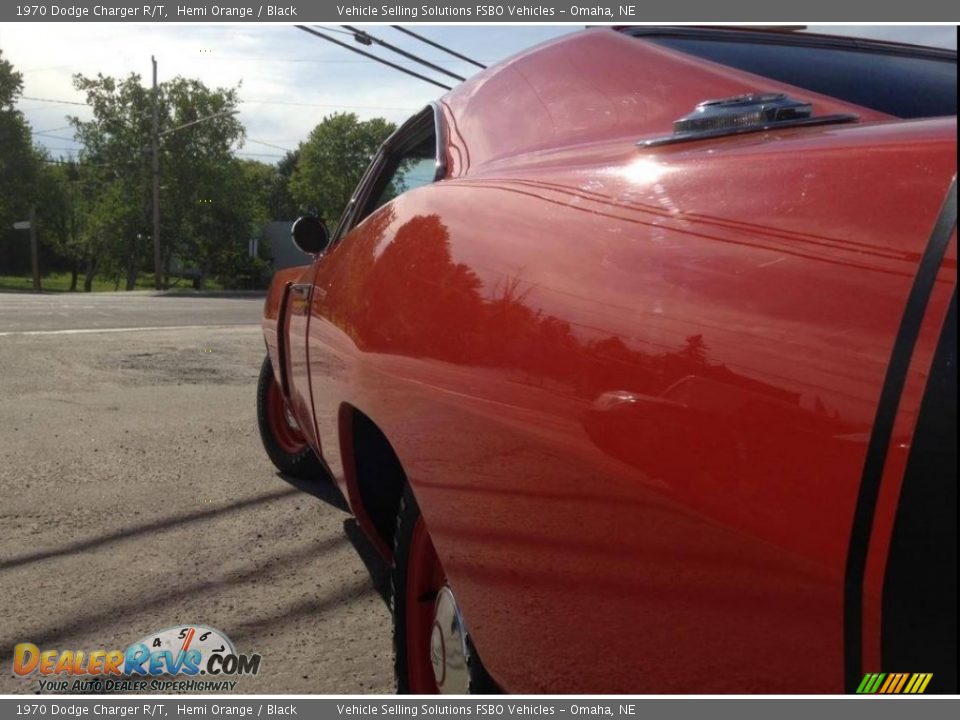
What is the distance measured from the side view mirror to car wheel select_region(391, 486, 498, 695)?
1.85 metres

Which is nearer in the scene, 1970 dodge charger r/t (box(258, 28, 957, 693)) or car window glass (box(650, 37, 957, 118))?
1970 dodge charger r/t (box(258, 28, 957, 693))

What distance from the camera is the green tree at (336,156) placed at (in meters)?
46.6

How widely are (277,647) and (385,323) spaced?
1.20 metres

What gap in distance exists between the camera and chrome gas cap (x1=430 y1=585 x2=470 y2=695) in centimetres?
198

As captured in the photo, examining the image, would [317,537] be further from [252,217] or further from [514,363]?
[252,217]

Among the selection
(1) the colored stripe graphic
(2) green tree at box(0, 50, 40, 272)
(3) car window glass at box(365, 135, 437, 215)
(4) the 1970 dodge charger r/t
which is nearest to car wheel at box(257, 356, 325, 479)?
(3) car window glass at box(365, 135, 437, 215)

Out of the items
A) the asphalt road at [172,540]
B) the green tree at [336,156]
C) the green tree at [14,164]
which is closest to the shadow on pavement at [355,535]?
the asphalt road at [172,540]

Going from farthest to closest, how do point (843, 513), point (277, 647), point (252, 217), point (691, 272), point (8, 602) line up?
1. point (252, 217)
2. point (8, 602)
3. point (277, 647)
4. point (691, 272)
5. point (843, 513)

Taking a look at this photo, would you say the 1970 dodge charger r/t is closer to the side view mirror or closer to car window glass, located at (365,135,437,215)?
car window glass, located at (365,135,437,215)

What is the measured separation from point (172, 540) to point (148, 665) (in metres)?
1.22

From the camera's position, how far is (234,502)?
438cm

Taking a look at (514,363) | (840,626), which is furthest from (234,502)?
(840,626)

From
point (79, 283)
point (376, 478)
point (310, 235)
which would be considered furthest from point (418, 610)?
point (79, 283)

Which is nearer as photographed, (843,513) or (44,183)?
(843,513)
